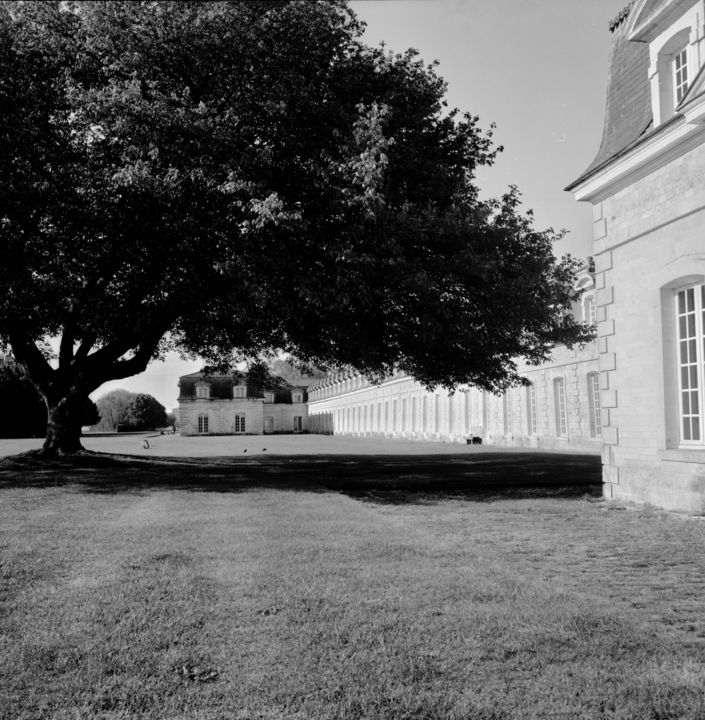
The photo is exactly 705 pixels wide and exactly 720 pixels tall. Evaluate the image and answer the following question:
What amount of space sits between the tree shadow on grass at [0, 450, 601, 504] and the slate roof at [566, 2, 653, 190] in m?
6.36

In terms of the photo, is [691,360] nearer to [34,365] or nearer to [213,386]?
[34,365]

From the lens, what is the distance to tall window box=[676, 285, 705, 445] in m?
10.1

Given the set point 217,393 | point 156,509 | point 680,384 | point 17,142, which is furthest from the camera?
point 217,393

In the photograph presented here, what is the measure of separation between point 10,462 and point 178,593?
18.1 meters

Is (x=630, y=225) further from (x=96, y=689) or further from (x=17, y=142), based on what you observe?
(x=17, y=142)

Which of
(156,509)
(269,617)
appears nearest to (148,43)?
(156,509)

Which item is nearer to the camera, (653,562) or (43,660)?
(43,660)

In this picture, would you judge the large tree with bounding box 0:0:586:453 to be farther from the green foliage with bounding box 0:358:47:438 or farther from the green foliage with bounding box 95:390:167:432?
the green foliage with bounding box 95:390:167:432

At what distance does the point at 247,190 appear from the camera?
556 inches

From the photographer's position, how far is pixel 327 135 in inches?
630

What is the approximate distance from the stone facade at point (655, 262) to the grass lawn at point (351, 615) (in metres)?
1.36

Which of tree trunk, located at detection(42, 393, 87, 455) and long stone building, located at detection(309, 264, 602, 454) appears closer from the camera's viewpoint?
tree trunk, located at detection(42, 393, 87, 455)

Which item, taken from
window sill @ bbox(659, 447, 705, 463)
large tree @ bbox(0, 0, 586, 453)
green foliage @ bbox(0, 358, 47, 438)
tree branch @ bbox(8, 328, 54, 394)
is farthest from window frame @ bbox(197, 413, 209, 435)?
window sill @ bbox(659, 447, 705, 463)

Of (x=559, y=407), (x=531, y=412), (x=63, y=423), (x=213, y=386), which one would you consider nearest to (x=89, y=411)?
(x=213, y=386)
